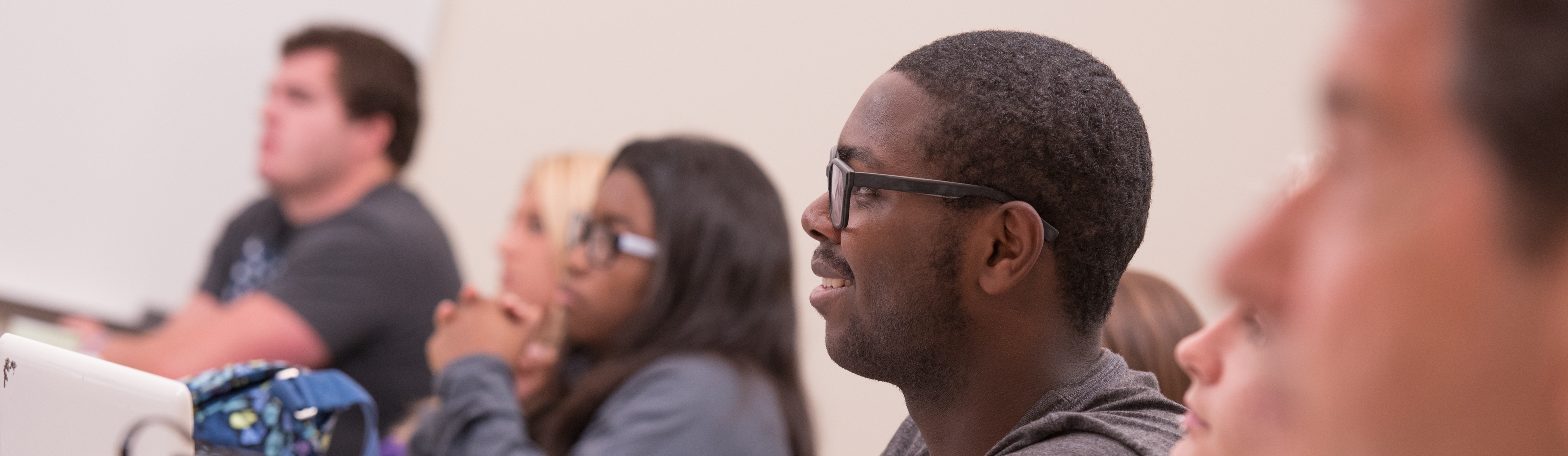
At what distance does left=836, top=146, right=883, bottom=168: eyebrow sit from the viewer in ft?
3.05

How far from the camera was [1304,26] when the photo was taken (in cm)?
192

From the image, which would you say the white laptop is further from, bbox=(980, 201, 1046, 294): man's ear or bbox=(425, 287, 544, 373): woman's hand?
bbox=(425, 287, 544, 373): woman's hand

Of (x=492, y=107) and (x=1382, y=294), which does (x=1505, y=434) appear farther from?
(x=492, y=107)

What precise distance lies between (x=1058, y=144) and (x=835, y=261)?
211 millimetres

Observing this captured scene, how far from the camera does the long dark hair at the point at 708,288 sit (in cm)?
190

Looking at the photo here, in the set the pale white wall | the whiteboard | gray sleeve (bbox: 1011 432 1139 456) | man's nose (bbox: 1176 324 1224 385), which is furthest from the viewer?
the whiteboard

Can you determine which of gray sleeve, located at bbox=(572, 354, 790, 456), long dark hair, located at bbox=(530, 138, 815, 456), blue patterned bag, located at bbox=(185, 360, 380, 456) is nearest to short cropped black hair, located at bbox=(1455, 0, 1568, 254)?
blue patterned bag, located at bbox=(185, 360, 380, 456)

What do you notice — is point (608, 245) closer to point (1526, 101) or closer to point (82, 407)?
point (82, 407)

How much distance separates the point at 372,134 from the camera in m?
2.59

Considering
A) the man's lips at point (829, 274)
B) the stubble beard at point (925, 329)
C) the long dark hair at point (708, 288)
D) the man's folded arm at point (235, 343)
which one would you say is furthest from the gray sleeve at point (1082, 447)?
the man's folded arm at point (235, 343)

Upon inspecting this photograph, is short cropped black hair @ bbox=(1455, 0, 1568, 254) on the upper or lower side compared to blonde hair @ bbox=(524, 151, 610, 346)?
upper

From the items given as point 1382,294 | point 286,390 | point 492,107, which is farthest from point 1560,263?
point 492,107

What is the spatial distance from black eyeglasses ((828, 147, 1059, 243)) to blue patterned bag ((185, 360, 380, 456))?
2.52ft

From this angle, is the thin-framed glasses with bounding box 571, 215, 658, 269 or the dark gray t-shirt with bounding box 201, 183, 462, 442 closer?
the thin-framed glasses with bounding box 571, 215, 658, 269
